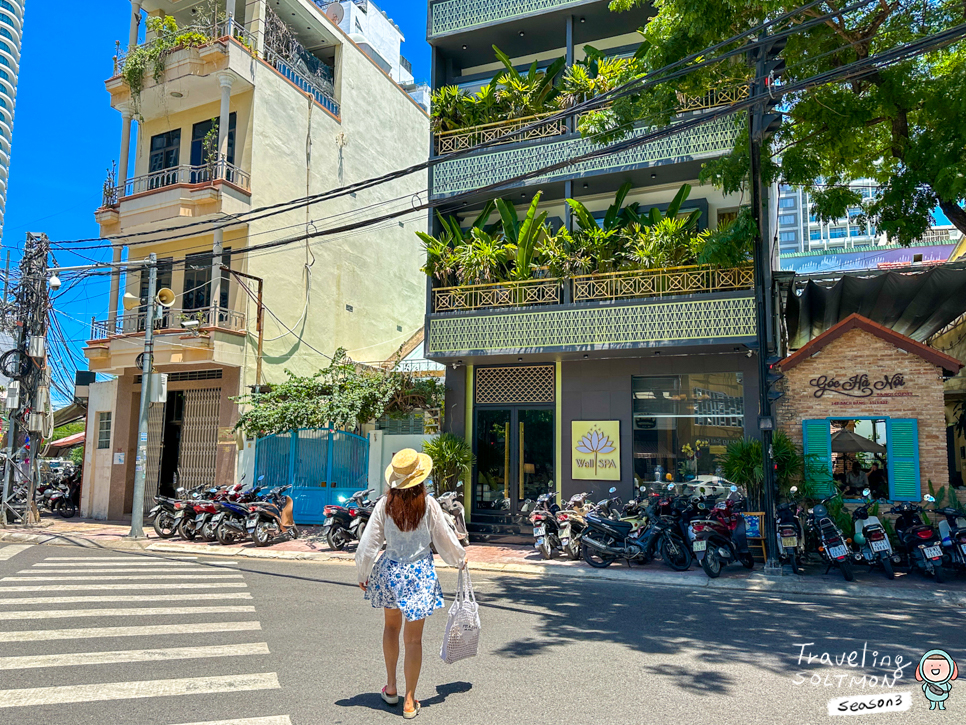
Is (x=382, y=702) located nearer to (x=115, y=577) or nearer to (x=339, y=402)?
(x=115, y=577)

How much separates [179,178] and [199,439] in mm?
7050

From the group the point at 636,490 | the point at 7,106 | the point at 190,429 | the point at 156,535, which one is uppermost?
the point at 7,106

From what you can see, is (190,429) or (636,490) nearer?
(636,490)

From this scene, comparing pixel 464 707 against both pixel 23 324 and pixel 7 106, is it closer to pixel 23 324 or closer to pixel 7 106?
pixel 23 324

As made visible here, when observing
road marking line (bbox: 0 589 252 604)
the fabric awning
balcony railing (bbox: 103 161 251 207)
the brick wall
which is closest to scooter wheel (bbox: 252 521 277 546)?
road marking line (bbox: 0 589 252 604)

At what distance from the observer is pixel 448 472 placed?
50.1 feet

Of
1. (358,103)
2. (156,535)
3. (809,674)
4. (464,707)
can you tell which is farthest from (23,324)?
(809,674)

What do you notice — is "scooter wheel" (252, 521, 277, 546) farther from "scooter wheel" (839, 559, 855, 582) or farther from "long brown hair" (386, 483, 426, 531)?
"long brown hair" (386, 483, 426, 531)

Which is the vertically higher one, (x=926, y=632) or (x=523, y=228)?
(x=523, y=228)

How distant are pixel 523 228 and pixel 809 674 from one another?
36.4 feet

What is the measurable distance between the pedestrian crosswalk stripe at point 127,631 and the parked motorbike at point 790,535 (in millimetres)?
7375

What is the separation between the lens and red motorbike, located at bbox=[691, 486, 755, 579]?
34.6ft

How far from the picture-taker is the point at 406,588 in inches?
191

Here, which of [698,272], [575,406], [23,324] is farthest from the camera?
[23,324]
